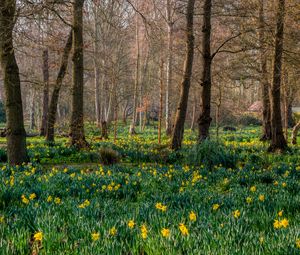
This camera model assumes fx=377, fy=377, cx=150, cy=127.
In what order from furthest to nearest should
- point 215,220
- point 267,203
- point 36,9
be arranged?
point 36,9
point 267,203
point 215,220

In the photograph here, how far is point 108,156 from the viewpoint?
10.1 metres

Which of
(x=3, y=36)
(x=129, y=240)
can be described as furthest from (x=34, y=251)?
(x=3, y=36)

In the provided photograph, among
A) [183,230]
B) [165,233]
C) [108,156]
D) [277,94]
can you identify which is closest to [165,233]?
[165,233]

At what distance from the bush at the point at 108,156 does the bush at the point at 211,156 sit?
2161 millimetres

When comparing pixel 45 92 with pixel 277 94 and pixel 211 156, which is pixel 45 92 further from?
pixel 211 156

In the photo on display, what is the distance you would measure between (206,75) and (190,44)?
2.13 m

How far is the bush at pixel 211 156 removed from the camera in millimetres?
8939

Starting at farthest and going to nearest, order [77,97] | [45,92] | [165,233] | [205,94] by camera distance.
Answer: [45,92]
[77,97]
[205,94]
[165,233]

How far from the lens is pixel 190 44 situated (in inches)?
505

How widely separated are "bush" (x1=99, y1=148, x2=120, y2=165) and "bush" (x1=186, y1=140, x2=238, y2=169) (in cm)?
216

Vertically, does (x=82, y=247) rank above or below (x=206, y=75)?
below

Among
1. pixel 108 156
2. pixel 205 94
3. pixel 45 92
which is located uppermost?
pixel 45 92

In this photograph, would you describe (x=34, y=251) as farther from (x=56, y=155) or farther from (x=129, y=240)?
(x=56, y=155)

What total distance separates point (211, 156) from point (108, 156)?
281 cm
